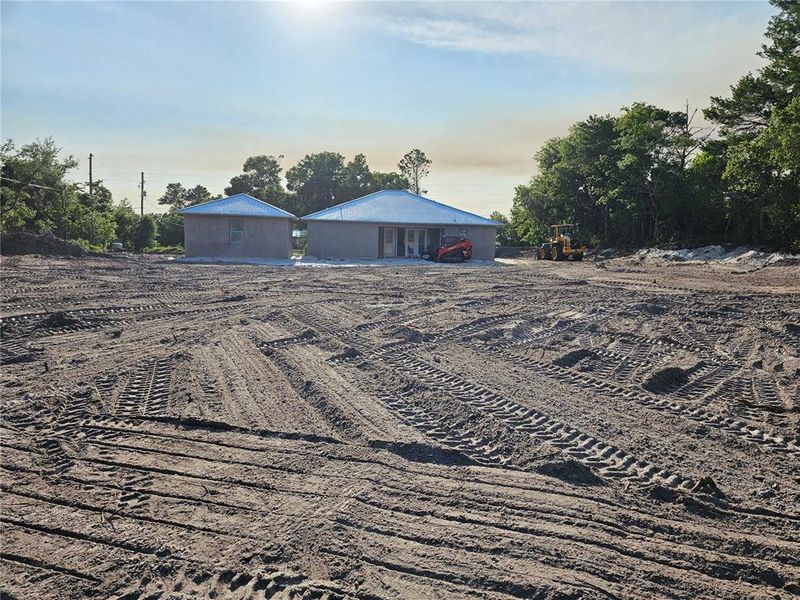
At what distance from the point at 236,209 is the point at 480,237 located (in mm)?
15054

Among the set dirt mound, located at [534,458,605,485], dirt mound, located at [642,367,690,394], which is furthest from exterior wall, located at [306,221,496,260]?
dirt mound, located at [534,458,605,485]

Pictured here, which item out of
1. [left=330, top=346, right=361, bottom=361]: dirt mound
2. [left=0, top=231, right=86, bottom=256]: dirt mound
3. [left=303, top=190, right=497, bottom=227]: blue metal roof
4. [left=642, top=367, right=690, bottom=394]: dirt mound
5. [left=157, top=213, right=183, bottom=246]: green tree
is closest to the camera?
[left=642, top=367, right=690, bottom=394]: dirt mound

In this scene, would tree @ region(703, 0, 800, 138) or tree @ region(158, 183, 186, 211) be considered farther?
tree @ region(158, 183, 186, 211)

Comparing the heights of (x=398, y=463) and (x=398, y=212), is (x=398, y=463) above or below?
below

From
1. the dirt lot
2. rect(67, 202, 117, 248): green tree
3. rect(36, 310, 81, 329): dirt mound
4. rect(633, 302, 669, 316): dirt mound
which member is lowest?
the dirt lot

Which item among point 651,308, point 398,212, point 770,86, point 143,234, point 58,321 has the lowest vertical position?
point 58,321

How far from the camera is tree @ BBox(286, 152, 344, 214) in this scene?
196 ft

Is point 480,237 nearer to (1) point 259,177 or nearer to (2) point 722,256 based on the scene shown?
(2) point 722,256

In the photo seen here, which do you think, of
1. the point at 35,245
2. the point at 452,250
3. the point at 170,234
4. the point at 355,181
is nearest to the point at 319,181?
the point at 355,181

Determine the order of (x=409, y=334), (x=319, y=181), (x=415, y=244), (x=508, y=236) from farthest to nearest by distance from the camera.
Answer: (x=319, y=181) < (x=508, y=236) < (x=415, y=244) < (x=409, y=334)

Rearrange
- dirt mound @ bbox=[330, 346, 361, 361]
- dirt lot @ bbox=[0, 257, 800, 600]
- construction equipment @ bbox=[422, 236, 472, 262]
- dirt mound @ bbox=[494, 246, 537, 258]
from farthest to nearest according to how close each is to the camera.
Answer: dirt mound @ bbox=[494, 246, 537, 258] → construction equipment @ bbox=[422, 236, 472, 262] → dirt mound @ bbox=[330, 346, 361, 361] → dirt lot @ bbox=[0, 257, 800, 600]

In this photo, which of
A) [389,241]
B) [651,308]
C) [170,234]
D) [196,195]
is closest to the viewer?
[651,308]

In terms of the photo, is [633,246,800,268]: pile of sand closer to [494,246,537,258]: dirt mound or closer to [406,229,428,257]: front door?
[494,246,537,258]: dirt mound

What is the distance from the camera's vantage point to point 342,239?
32281 millimetres
